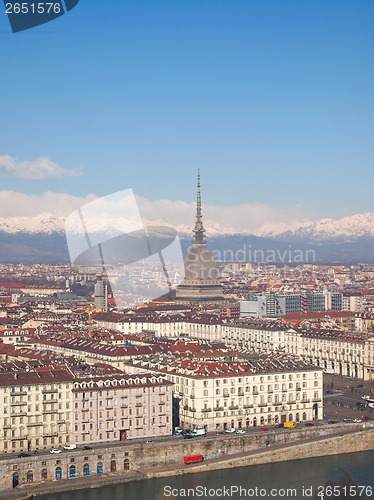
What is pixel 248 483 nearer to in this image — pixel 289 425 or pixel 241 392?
pixel 289 425

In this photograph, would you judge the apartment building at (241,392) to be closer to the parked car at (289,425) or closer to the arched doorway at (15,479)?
the parked car at (289,425)

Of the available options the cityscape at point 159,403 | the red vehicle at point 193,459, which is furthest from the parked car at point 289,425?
the red vehicle at point 193,459

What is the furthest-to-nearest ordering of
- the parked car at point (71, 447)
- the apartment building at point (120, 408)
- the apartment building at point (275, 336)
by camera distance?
the apartment building at point (275, 336)
the apartment building at point (120, 408)
the parked car at point (71, 447)

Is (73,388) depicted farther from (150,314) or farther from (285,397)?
(150,314)

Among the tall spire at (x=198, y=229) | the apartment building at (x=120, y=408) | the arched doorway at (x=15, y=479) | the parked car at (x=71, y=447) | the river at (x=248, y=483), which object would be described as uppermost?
the tall spire at (x=198, y=229)

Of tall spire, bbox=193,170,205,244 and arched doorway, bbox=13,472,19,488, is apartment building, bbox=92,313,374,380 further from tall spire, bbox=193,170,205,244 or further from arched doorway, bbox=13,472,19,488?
tall spire, bbox=193,170,205,244

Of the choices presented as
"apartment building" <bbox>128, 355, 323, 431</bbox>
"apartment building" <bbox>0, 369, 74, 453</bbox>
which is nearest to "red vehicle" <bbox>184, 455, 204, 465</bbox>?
"apartment building" <bbox>128, 355, 323, 431</bbox>

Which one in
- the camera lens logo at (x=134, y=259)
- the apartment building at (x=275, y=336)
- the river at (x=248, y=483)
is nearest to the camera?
the river at (x=248, y=483)
